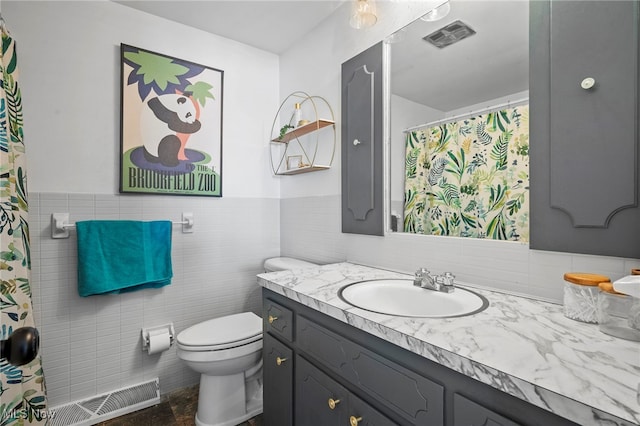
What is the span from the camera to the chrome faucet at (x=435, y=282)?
3.73 ft

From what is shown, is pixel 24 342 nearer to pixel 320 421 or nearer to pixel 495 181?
pixel 320 421

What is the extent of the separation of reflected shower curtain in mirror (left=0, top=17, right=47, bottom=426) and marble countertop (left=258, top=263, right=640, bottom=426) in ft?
3.84

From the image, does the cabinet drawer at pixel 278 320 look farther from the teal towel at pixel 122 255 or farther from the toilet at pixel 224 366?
the teal towel at pixel 122 255

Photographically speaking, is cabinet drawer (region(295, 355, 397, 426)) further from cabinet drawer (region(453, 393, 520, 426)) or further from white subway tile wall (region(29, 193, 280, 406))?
white subway tile wall (region(29, 193, 280, 406))

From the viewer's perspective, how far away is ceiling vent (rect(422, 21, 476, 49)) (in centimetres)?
128

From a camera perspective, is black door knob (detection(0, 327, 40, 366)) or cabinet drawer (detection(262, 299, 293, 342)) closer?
black door knob (detection(0, 327, 40, 366))

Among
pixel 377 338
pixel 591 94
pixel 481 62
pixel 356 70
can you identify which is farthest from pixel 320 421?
pixel 356 70

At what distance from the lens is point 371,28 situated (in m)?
1.66

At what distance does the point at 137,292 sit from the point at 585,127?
227cm

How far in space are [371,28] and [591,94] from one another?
1.14m

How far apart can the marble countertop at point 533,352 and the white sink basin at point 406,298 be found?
9 cm

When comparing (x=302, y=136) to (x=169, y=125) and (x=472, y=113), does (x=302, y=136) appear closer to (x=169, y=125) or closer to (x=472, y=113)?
(x=169, y=125)

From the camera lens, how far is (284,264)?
6.84 ft

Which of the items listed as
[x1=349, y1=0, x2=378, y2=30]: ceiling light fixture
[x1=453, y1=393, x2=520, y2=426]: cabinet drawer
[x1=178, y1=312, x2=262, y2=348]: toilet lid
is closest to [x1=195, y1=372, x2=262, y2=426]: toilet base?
[x1=178, y1=312, x2=262, y2=348]: toilet lid
